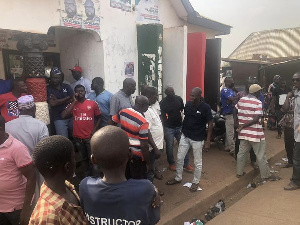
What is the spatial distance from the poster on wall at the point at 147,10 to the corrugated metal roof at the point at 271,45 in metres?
15.0

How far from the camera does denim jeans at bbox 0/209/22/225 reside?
262 cm

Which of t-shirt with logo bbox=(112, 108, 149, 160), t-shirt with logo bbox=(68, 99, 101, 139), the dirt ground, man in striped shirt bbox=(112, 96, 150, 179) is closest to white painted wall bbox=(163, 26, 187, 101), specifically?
the dirt ground

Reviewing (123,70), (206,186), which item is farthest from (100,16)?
(206,186)

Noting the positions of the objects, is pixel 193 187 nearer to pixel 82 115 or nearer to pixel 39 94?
pixel 82 115

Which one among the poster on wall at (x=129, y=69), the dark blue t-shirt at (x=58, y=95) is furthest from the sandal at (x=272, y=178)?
the dark blue t-shirt at (x=58, y=95)

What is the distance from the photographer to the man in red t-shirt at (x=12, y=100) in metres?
3.95

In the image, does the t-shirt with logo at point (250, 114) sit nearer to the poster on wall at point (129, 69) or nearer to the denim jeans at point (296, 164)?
the denim jeans at point (296, 164)

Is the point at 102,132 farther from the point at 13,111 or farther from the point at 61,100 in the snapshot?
the point at 61,100

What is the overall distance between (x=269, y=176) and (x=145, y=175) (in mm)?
2942

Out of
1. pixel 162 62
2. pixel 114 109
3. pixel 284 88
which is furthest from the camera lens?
pixel 284 88

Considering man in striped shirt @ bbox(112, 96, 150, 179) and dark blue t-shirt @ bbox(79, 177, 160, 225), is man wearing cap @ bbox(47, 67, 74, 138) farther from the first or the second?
dark blue t-shirt @ bbox(79, 177, 160, 225)

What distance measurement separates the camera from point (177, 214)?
13.3 ft

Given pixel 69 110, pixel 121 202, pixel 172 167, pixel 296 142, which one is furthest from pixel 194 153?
pixel 121 202

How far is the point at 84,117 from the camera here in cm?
459
